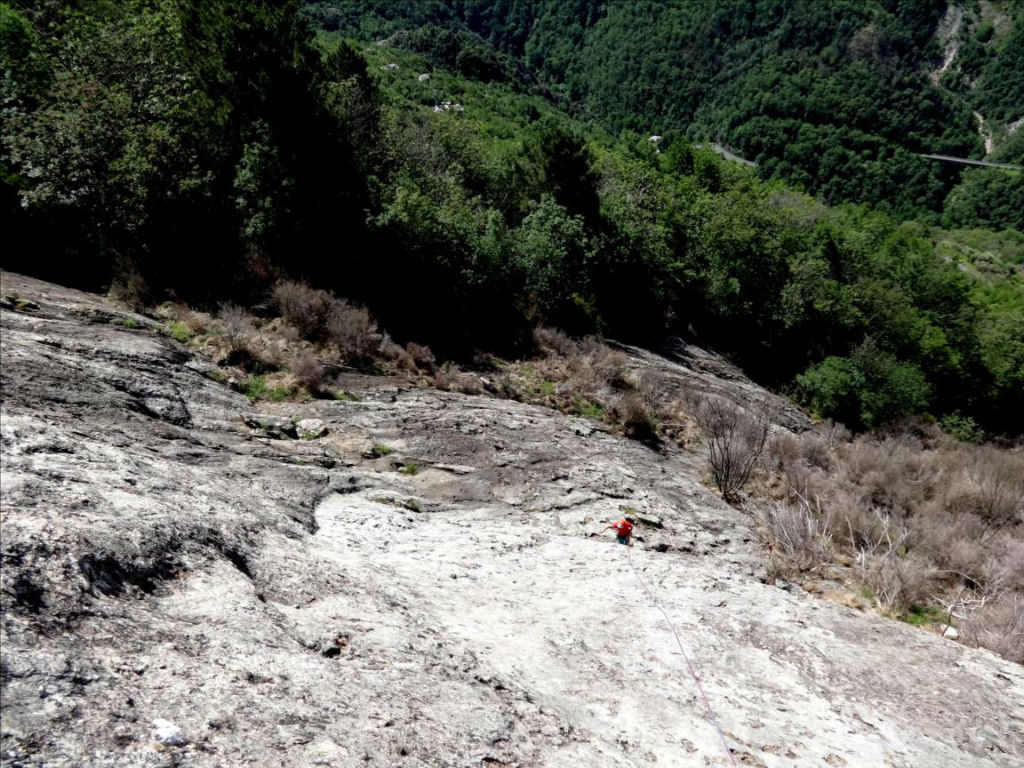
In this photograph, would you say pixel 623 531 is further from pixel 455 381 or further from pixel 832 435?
pixel 832 435

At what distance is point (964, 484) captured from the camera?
1321 cm

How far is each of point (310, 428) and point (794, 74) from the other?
184208 mm

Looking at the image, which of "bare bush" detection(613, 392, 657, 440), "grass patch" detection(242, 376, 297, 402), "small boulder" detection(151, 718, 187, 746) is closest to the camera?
"small boulder" detection(151, 718, 187, 746)

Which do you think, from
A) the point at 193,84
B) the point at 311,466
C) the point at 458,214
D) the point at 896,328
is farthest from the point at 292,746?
the point at 896,328

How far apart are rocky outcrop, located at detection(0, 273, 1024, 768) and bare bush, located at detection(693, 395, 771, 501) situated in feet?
5.66

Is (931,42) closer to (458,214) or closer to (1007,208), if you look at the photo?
(1007,208)

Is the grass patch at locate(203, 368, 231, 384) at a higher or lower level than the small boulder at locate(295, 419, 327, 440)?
higher

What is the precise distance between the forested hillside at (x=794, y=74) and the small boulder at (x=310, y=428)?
111 metres

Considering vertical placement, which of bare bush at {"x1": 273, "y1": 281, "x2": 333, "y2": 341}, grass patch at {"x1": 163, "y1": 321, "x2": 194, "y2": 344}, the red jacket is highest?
bare bush at {"x1": 273, "y1": 281, "x2": 333, "y2": 341}

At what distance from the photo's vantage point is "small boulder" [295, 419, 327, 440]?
9797 millimetres

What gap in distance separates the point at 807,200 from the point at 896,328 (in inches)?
788

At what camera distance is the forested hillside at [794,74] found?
402ft

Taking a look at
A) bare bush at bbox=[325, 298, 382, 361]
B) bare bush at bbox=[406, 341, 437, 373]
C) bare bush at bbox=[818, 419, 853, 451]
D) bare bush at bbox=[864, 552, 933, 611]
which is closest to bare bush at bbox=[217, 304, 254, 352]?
bare bush at bbox=[325, 298, 382, 361]

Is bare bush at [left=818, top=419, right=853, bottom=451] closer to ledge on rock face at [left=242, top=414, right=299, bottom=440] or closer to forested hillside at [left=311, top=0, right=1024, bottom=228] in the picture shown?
ledge on rock face at [left=242, top=414, right=299, bottom=440]
